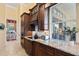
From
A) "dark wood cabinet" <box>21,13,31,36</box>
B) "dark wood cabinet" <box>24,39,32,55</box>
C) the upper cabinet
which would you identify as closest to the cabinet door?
the upper cabinet

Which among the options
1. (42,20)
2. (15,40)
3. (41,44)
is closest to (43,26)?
(42,20)

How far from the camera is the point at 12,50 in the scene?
208 centimetres

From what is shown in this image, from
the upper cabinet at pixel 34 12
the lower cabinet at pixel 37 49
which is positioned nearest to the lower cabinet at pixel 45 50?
the lower cabinet at pixel 37 49

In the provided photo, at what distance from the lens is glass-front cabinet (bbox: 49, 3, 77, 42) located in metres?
1.99

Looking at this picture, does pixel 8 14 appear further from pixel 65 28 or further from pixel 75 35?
pixel 75 35

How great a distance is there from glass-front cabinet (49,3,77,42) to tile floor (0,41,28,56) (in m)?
0.49

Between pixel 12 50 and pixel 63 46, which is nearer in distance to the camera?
pixel 63 46

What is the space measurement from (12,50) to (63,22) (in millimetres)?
852

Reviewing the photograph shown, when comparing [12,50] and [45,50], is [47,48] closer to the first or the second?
[45,50]

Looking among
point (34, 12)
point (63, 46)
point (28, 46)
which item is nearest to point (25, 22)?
point (34, 12)

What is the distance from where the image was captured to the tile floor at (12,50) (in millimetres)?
2062

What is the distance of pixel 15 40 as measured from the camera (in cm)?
206

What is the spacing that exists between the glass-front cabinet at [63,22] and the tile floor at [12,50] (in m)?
0.49

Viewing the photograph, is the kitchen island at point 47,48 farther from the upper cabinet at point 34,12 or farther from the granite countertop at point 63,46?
the upper cabinet at point 34,12
